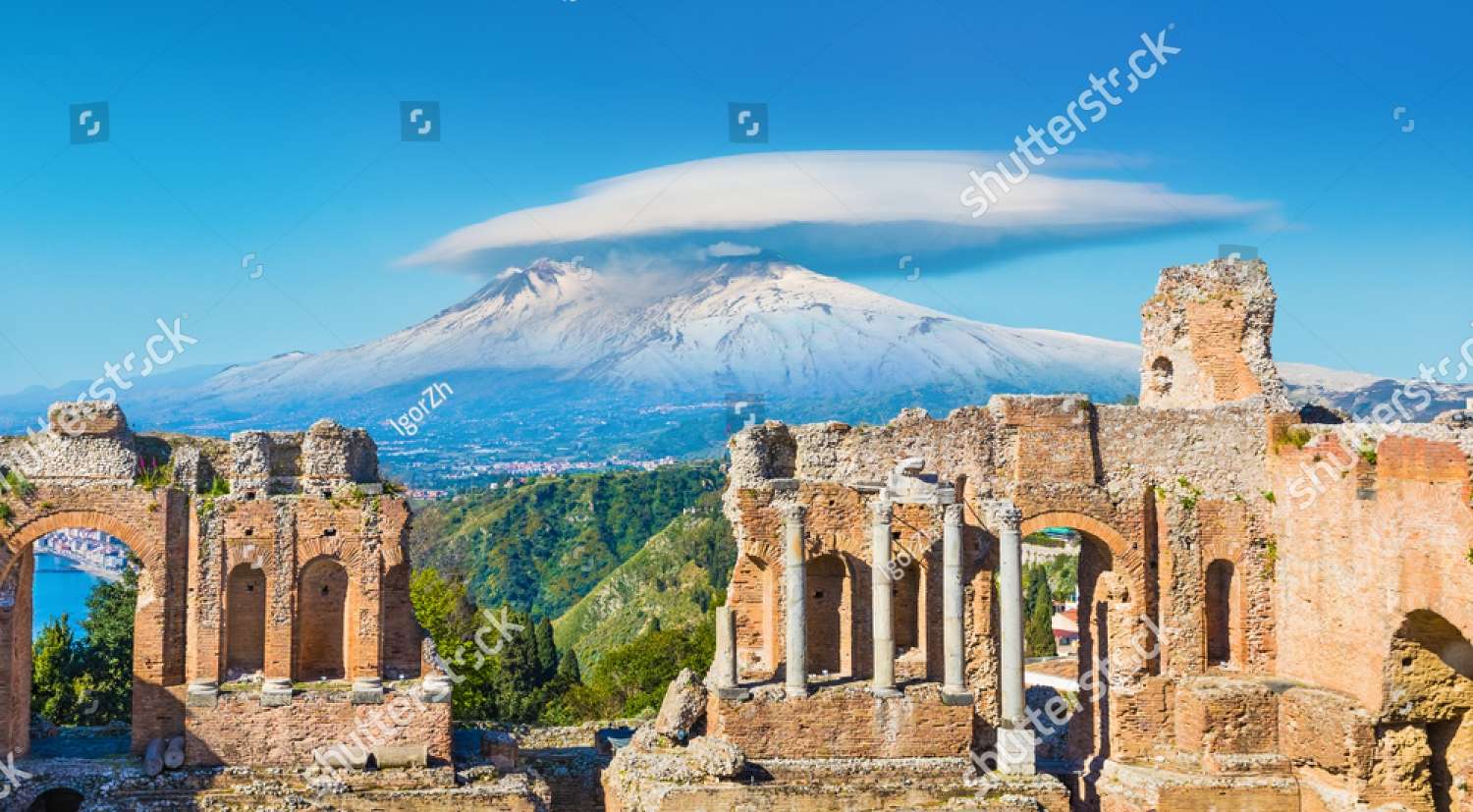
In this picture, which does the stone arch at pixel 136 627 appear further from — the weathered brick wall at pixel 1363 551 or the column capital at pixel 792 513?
the weathered brick wall at pixel 1363 551

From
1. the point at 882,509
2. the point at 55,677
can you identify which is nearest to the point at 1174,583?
the point at 882,509

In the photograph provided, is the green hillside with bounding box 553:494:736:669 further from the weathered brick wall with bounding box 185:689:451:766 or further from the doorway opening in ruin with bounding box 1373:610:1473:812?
the doorway opening in ruin with bounding box 1373:610:1473:812

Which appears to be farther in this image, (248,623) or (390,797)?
(248,623)

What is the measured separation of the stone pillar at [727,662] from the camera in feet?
73.6

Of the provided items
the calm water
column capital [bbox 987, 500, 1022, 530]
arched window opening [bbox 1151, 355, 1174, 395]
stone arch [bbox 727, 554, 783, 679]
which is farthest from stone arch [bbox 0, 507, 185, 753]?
the calm water

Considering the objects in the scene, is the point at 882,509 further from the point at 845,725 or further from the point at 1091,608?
the point at 1091,608

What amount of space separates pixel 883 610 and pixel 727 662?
8.74 feet

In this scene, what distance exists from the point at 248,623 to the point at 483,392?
476 feet

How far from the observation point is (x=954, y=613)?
2300cm

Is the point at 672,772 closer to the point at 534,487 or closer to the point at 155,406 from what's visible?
the point at 534,487

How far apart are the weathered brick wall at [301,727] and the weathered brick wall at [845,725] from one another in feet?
15.0

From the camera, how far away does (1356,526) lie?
2219cm

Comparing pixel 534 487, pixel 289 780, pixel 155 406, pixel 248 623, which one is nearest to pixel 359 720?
pixel 289 780

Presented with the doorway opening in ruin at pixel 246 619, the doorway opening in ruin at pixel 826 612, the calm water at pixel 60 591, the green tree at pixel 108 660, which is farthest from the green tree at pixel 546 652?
the calm water at pixel 60 591
